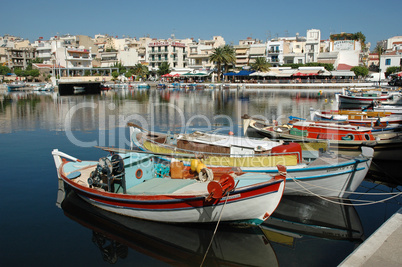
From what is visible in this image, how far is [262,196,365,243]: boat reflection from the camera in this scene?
1084cm

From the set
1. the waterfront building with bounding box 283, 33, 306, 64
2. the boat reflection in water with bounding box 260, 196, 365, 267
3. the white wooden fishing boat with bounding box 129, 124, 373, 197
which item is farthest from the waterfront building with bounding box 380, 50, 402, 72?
the boat reflection in water with bounding box 260, 196, 365, 267

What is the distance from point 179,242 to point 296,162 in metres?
5.71

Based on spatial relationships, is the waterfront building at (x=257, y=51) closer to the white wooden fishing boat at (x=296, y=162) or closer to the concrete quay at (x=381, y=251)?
the white wooden fishing boat at (x=296, y=162)

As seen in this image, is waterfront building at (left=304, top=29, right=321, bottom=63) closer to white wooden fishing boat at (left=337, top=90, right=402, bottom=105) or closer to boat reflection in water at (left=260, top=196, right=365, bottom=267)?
white wooden fishing boat at (left=337, top=90, right=402, bottom=105)

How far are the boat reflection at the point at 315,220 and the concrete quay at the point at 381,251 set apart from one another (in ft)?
9.26

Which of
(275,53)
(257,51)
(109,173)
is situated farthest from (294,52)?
(109,173)

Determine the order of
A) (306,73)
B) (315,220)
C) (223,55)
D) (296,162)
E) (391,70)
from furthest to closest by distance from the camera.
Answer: (223,55), (306,73), (391,70), (296,162), (315,220)

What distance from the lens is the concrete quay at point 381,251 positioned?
6578mm

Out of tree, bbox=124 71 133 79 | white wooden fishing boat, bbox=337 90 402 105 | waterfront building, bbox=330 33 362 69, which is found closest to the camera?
white wooden fishing boat, bbox=337 90 402 105

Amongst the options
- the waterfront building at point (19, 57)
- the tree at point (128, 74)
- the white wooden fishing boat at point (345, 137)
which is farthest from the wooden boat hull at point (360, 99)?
the waterfront building at point (19, 57)

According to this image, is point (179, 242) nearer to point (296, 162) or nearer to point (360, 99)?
point (296, 162)

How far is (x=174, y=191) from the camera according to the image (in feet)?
34.8

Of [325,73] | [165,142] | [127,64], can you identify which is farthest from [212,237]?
[127,64]

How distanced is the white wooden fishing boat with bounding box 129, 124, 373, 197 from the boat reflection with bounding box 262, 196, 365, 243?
489 millimetres
